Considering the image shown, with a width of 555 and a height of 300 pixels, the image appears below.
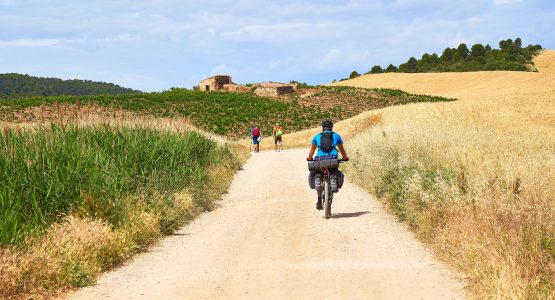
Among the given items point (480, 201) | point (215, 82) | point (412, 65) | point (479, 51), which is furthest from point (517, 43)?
point (480, 201)

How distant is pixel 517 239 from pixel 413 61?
154782 millimetres

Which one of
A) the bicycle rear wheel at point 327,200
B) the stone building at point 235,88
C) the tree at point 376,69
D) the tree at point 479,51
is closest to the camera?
the bicycle rear wheel at point 327,200

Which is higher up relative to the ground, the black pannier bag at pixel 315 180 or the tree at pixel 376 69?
the tree at pixel 376 69

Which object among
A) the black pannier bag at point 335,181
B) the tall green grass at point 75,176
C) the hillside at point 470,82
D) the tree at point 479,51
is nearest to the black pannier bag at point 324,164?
the black pannier bag at point 335,181

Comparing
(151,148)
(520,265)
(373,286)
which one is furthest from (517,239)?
(151,148)

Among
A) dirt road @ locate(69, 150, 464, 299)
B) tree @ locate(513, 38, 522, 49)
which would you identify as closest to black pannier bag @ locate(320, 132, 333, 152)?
dirt road @ locate(69, 150, 464, 299)

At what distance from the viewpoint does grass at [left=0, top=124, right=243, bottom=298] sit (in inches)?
273

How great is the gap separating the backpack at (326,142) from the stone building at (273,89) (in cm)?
8447

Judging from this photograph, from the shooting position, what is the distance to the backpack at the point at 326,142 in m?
12.1

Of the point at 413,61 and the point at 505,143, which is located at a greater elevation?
the point at 413,61

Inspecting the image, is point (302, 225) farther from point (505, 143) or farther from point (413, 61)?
point (413, 61)

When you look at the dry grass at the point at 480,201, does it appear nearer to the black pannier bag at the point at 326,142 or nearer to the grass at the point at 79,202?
the black pannier bag at the point at 326,142

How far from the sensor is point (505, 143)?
18.3m

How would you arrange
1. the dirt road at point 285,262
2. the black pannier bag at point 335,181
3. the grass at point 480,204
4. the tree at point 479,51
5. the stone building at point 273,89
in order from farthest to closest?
the tree at point 479,51 < the stone building at point 273,89 < the black pannier bag at point 335,181 < the dirt road at point 285,262 < the grass at point 480,204
